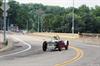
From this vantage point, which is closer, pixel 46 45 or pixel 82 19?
pixel 46 45

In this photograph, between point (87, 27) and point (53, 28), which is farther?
point (53, 28)

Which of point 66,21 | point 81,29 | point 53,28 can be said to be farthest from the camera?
point 53,28

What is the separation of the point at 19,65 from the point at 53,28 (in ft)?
497

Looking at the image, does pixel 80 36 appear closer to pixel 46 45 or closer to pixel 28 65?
pixel 46 45

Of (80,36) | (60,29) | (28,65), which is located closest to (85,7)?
(60,29)

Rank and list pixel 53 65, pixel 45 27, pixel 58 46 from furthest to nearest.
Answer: pixel 45 27, pixel 58 46, pixel 53 65

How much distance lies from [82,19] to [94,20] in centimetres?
511

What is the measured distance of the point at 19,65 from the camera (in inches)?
797

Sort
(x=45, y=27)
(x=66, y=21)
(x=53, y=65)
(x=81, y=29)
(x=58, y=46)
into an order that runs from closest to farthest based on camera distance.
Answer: (x=53, y=65) < (x=58, y=46) < (x=81, y=29) < (x=66, y=21) < (x=45, y=27)

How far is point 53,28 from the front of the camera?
563 ft

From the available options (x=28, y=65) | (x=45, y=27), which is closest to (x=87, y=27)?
(x=45, y=27)

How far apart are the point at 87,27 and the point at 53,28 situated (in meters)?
26.7

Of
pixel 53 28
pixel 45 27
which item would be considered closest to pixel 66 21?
pixel 53 28

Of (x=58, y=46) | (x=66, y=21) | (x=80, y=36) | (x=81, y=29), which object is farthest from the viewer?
(x=66, y=21)
